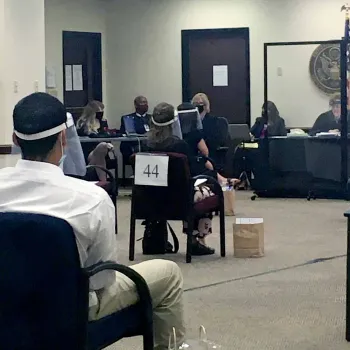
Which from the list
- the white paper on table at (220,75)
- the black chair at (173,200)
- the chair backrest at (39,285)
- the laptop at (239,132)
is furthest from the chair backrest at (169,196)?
the white paper on table at (220,75)

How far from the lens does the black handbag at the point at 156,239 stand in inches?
247

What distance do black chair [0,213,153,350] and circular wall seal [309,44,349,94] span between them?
859 cm

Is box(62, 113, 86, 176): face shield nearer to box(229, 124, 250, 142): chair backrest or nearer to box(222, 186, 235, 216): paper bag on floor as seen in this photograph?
box(222, 186, 235, 216): paper bag on floor

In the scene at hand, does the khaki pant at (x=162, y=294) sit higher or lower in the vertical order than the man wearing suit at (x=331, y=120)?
lower

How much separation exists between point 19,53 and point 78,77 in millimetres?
3501

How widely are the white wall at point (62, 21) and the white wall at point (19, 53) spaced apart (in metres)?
2.59

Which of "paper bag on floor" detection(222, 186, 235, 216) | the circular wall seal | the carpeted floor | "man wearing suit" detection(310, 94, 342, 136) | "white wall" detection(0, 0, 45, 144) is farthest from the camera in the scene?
the circular wall seal

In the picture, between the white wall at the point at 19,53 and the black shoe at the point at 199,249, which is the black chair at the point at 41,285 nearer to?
the black shoe at the point at 199,249

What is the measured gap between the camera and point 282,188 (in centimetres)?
1001

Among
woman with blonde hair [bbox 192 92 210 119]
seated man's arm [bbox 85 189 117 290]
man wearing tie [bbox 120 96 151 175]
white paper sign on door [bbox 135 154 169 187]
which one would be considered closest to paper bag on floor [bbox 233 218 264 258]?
white paper sign on door [bbox 135 154 169 187]

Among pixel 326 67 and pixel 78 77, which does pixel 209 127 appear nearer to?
pixel 326 67

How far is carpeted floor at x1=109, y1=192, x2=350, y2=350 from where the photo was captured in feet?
13.6

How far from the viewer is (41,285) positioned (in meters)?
2.61

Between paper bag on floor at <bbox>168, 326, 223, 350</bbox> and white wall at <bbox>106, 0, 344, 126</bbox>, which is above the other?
white wall at <bbox>106, 0, 344, 126</bbox>
